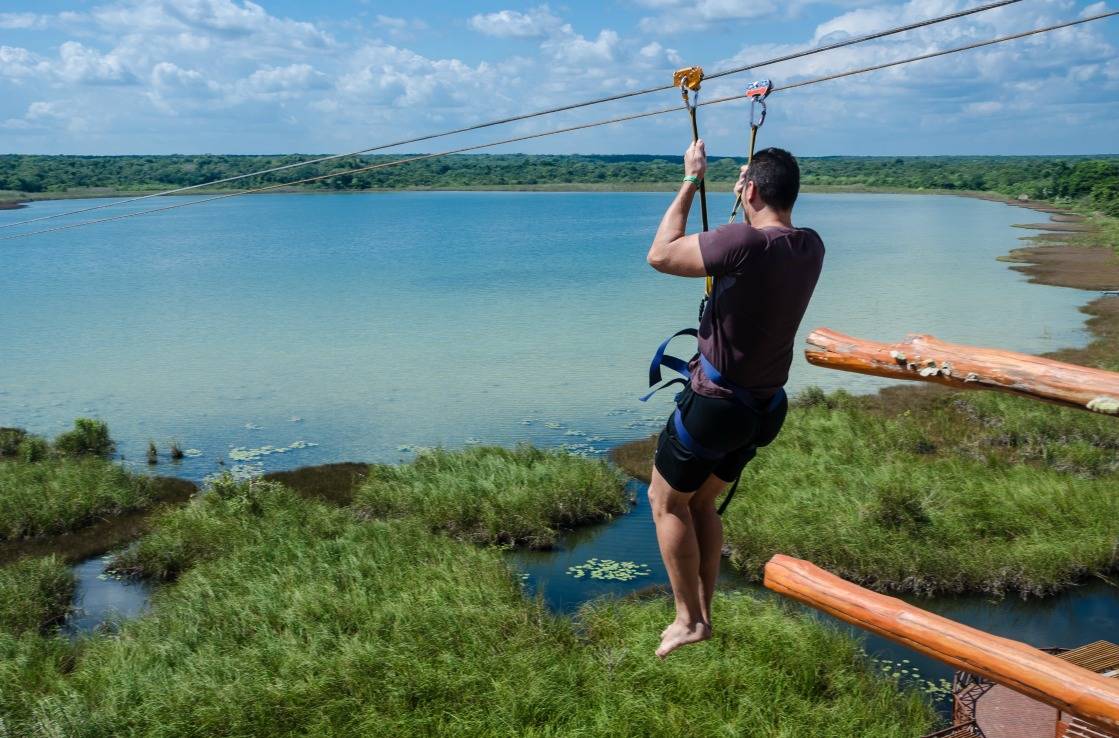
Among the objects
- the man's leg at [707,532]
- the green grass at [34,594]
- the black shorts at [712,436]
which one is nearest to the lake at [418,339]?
the green grass at [34,594]

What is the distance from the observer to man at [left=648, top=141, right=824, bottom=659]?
173 inches

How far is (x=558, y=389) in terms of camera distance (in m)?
24.1

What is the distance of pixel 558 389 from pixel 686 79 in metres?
19.0

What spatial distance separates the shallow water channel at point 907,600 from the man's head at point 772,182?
6361 mm

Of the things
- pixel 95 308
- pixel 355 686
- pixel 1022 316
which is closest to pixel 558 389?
pixel 355 686

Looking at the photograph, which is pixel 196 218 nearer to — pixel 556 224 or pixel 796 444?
pixel 556 224

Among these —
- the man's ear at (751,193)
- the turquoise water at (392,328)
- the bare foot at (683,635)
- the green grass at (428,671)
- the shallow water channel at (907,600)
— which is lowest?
the turquoise water at (392,328)

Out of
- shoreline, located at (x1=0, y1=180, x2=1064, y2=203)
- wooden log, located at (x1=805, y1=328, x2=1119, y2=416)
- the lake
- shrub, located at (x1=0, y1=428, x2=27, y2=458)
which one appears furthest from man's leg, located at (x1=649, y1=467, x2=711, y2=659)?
shoreline, located at (x1=0, y1=180, x2=1064, y2=203)

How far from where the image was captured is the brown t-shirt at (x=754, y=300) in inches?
171

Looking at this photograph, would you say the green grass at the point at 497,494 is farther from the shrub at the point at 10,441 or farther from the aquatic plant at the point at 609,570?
the shrub at the point at 10,441

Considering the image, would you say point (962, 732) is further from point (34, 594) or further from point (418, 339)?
point (418, 339)

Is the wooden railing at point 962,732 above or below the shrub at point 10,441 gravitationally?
above

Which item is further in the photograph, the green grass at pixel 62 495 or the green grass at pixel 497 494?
the green grass at pixel 62 495

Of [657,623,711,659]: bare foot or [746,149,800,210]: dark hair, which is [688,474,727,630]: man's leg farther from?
[746,149,800,210]: dark hair
